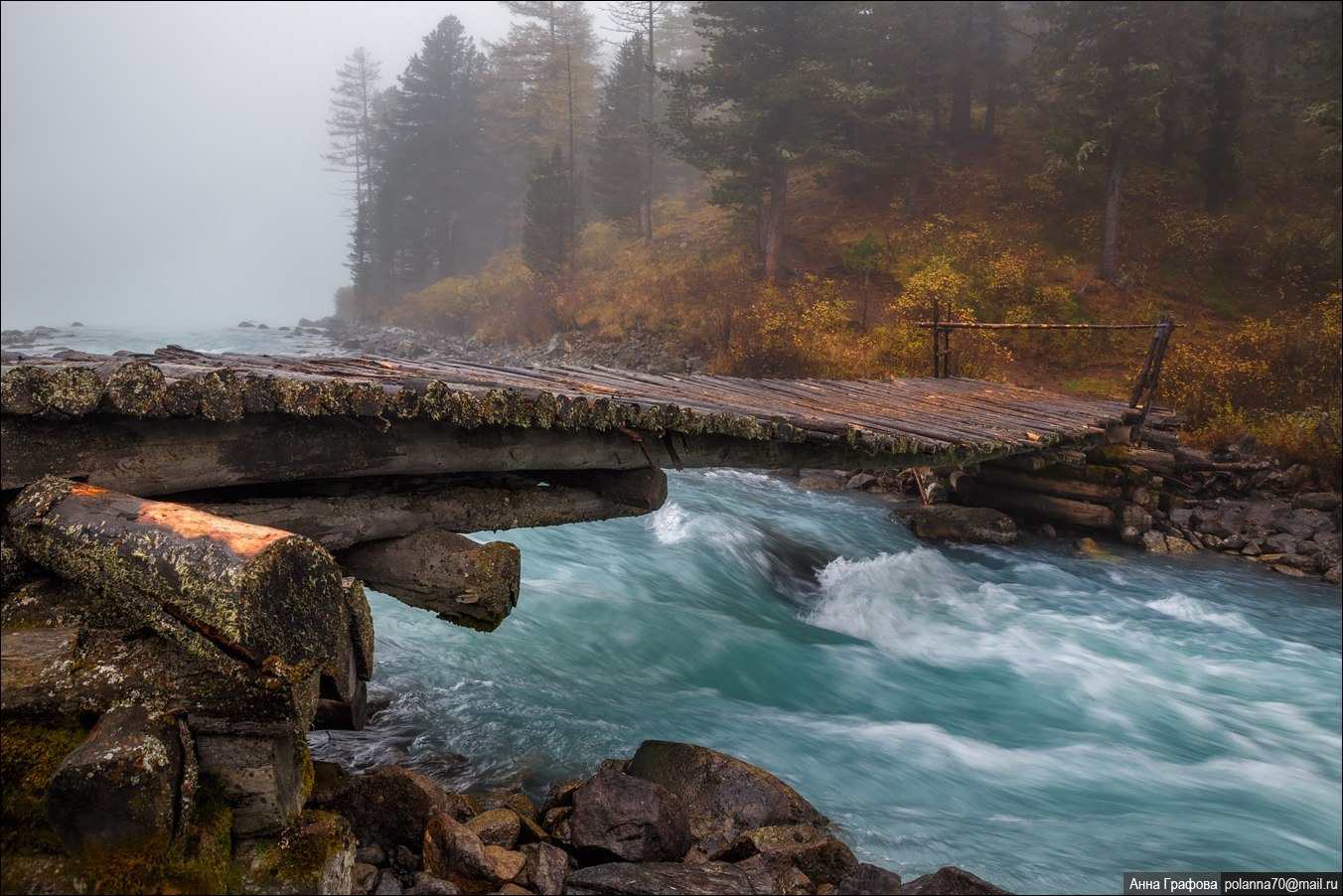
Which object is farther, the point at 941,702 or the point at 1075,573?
the point at 1075,573

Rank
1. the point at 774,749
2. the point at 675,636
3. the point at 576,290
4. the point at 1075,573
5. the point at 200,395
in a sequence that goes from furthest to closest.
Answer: the point at 576,290, the point at 1075,573, the point at 675,636, the point at 774,749, the point at 200,395

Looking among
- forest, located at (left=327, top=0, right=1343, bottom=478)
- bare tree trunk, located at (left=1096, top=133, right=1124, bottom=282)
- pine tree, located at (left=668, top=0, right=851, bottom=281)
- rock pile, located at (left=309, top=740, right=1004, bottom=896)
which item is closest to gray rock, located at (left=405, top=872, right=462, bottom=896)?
rock pile, located at (left=309, top=740, right=1004, bottom=896)

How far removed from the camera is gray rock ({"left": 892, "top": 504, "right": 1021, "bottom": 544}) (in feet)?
37.7

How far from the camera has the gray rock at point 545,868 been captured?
10.7 feet

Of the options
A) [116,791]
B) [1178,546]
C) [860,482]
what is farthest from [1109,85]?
[116,791]

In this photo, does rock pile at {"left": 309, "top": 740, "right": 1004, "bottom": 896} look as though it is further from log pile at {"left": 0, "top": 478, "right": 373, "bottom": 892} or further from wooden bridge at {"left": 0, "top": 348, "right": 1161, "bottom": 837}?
log pile at {"left": 0, "top": 478, "right": 373, "bottom": 892}

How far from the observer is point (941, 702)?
6.66 metres

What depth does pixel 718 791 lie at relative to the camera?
421cm

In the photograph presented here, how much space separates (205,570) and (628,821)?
2.50 m

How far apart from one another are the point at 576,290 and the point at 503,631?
2334cm

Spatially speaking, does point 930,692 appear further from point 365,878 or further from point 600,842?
point 365,878

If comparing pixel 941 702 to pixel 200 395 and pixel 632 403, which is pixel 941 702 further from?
pixel 200 395

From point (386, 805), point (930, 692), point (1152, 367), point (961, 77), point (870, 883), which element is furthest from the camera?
point (961, 77)

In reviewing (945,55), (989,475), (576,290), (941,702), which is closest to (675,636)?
(941,702)
